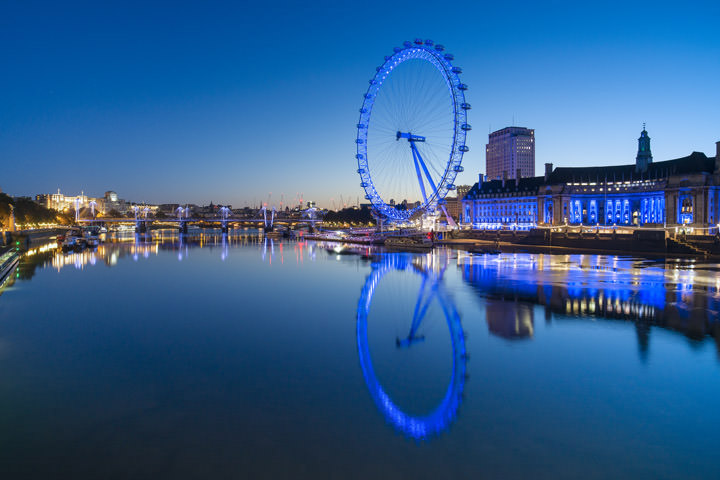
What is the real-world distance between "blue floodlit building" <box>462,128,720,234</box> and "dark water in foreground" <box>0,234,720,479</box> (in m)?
47.3

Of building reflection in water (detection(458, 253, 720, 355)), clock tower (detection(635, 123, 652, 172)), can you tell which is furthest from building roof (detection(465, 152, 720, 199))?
building reflection in water (detection(458, 253, 720, 355))

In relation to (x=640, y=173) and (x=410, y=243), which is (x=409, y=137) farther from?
A: (x=640, y=173)

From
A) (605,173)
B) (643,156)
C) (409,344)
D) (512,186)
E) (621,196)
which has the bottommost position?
(409,344)

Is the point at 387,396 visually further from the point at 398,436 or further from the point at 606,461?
the point at 606,461

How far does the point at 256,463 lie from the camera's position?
7.06 meters

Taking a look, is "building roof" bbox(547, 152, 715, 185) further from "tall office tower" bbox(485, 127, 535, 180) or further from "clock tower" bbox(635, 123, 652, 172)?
"tall office tower" bbox(485, 127, 535, 180)

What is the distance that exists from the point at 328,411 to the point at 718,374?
8.64 m

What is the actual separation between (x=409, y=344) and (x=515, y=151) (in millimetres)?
175891

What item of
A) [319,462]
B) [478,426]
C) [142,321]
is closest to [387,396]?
[478,426]

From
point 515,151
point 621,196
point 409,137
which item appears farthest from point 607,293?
point 515,151

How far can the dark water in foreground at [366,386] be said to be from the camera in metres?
7.23

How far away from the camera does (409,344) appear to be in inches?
550

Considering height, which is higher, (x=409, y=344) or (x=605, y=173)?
(x=605, y=173)

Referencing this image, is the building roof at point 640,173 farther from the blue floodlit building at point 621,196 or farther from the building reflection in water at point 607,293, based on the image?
the building reflection in water at point 607,293
